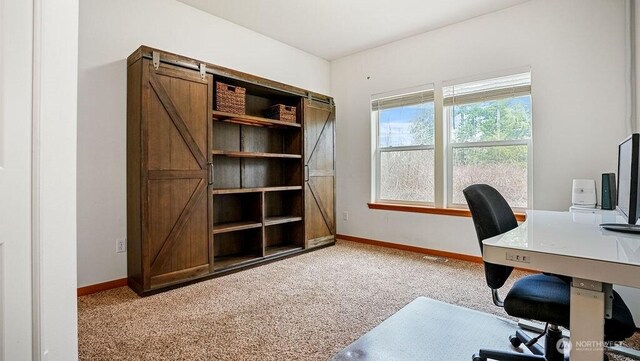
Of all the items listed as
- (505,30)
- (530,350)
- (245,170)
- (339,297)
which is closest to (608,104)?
(505,30)

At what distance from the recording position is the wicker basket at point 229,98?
9.95 ft

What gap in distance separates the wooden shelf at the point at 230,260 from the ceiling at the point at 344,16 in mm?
2730

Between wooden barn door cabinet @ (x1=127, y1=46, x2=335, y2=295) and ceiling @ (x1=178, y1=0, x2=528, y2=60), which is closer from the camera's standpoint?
wooden barn door cabinet @ (x1=127, y1=46, x2=335, y2=295)

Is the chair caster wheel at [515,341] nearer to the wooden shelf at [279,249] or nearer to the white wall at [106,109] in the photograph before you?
the wooden shelf at [279,249]

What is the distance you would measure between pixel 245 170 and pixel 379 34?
8.02 ft

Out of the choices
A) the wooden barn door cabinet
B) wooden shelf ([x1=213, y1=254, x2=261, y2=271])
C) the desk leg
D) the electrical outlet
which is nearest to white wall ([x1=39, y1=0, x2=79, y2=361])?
the wooden barn door cabinet

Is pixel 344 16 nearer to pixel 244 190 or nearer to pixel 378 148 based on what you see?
pixel 378 148

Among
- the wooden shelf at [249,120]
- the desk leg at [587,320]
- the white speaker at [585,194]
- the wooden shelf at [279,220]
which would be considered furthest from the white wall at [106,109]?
the white speaker at [585,194]

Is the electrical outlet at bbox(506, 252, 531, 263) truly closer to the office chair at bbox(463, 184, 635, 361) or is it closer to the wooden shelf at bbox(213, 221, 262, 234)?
the office chair at bbox(463, 184, 635, 361)

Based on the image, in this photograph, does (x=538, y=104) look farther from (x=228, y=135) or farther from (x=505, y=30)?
(x=228, y=135)

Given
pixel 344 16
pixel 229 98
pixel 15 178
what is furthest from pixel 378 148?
pixel 15 178

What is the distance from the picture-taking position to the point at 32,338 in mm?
1007

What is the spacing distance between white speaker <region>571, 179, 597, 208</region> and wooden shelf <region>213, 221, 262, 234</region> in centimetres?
301

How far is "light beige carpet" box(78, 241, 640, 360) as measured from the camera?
174 centimetres
